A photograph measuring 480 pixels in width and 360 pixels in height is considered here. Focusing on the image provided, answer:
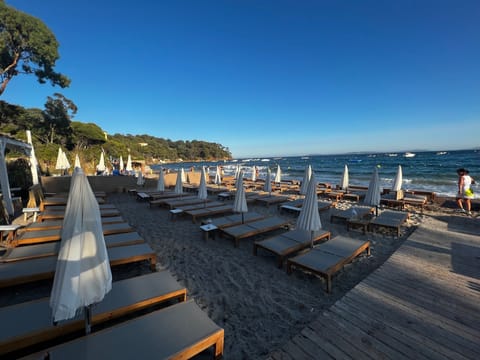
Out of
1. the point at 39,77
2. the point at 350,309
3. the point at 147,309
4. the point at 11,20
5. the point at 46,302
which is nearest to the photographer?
the point at 46,302

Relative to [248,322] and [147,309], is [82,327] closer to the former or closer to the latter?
[147,309]

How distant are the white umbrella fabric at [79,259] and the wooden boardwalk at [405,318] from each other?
1.88 meters

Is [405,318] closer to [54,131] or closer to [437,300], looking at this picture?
[437,300]

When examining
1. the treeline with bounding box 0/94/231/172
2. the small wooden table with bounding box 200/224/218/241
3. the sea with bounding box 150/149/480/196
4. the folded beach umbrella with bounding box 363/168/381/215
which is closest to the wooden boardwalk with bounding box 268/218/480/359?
the folded beach umbrella with bounding box 363/168/381/215

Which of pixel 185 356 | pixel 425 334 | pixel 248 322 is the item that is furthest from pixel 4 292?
pixel 425 334

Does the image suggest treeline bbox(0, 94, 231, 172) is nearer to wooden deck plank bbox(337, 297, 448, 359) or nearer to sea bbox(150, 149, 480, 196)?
sea bbox(150, 149, 480, 196)

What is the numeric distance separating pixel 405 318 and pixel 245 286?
2206mm

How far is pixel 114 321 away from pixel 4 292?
2.23 m

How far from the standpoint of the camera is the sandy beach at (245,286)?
8.66 feet

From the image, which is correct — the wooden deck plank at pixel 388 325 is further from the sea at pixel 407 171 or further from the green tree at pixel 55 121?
the green tree at pixel 55 121

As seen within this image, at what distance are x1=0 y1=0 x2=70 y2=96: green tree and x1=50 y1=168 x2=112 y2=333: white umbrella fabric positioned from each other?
18.8 metres

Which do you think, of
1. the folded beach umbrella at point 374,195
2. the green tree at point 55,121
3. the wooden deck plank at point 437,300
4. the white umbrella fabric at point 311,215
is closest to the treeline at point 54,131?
the green tree at point 55,121

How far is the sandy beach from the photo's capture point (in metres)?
2.64

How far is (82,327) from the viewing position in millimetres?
2258
